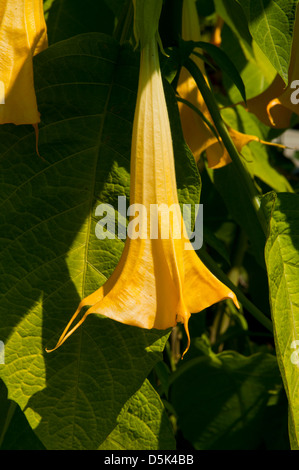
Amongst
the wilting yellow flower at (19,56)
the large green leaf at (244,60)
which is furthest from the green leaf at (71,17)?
the wilting yellow flower at (19,56)

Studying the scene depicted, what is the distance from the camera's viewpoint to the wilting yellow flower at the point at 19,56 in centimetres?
45

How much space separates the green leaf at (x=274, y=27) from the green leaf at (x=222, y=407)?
0.55 m

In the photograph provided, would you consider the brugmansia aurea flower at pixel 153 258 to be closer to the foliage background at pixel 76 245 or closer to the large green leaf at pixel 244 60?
the foliage background at pixel 76 245

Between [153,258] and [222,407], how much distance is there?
55cm

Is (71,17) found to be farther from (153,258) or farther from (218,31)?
(153,258)

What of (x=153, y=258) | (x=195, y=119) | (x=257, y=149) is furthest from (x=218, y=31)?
(x=153, y=258)

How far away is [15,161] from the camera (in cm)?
50

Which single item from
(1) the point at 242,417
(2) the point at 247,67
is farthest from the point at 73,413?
(2) the point at 247,67

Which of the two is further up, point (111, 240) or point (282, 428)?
point (111, 240)

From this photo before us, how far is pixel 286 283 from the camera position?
1.68ft

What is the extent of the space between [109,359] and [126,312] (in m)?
0.12

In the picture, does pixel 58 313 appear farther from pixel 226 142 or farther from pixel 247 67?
pixel 247 67

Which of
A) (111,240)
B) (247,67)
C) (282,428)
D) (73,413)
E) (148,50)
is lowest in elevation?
(282,428)
